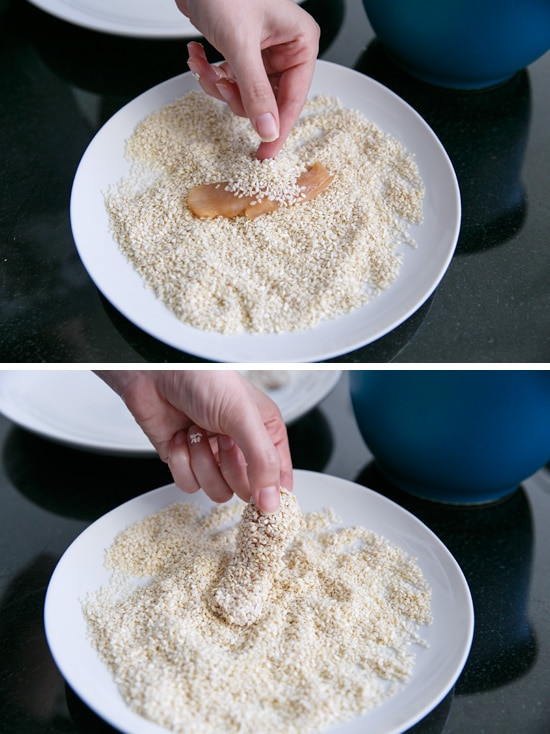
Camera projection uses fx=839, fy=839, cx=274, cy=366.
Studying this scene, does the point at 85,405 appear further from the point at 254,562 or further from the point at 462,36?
the point at 462,36

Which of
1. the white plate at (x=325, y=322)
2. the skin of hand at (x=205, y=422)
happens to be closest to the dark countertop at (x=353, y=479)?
the skin of hand at (x=205, y=422)

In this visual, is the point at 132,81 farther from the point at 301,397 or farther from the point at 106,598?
the point at 106,598

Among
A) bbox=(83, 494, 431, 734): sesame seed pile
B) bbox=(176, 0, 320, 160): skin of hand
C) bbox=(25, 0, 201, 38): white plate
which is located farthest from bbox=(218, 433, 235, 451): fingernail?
bbox=(25, 0, 201, 38): white plate

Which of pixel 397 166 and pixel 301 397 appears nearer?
pixel 397 166

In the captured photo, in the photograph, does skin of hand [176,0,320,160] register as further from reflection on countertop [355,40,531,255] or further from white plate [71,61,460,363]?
reflection on countertop [355,40,531,255]

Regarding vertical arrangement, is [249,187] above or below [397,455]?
above

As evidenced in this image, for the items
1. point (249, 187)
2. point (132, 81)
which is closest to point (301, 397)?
point (249, 187)
